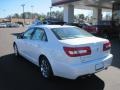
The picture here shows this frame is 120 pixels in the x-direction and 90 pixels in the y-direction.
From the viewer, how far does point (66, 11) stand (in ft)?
101

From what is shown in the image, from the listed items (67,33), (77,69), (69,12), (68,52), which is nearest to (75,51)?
(68,52)

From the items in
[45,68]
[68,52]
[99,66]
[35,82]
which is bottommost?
[35,82]

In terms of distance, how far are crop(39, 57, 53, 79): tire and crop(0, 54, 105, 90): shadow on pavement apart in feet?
0.46

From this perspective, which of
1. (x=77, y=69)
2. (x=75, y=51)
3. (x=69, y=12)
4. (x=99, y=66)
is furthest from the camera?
(x=69, y=12)

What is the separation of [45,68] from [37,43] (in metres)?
0.89

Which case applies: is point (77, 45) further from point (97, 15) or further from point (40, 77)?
point (97, 15)

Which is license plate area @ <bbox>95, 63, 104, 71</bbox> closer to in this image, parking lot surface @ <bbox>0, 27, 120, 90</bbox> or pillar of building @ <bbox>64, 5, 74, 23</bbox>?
parking lot surface @ <bbox>0, 27, 120, 90</bbox>

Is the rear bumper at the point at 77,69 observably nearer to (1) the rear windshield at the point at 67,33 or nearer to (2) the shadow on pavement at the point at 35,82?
(2) the shadow on pavement at the point at 35,82

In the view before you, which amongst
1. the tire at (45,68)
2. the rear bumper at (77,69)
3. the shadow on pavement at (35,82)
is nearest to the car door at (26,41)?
the shadow on pavement at (35,82)

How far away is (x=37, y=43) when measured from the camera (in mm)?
6797

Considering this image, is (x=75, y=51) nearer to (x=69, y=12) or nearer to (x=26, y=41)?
(x=26, y=41)

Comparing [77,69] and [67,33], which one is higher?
[67,33]

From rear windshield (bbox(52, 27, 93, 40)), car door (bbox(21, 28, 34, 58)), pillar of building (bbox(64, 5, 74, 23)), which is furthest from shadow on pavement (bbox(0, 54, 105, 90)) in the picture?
pillar of building (bbox(64, 5, 74, 23))

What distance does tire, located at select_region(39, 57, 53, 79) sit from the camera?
20.1 feet
